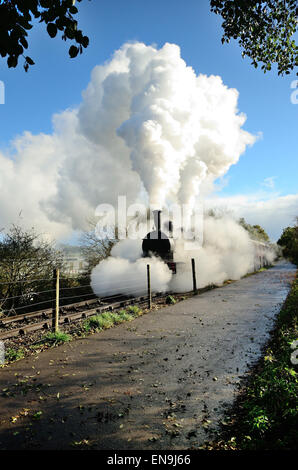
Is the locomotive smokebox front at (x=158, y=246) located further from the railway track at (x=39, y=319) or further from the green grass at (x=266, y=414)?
the green grass at (x=266, y=414)

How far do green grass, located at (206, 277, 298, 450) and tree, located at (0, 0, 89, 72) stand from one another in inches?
159

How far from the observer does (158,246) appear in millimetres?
13352

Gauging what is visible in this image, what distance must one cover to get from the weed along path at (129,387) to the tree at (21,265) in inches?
291

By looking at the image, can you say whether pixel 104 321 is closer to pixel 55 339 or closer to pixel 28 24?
pixel 55 339

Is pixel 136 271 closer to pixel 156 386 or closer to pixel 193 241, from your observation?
pixel 193 241

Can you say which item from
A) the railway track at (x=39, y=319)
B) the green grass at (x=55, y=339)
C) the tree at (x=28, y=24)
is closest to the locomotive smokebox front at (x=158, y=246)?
the railway track at (x=39, y=319)

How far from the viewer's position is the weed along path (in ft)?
8.10

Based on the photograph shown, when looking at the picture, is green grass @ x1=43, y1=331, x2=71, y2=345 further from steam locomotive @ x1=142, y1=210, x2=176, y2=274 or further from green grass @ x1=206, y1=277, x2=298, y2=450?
steam locomotive @ x1=142, y1=210, x2=176, y2=274

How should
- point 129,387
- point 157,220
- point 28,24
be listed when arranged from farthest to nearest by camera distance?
point 157,220
point 129,387
point 28,24

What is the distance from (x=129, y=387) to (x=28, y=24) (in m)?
4.13

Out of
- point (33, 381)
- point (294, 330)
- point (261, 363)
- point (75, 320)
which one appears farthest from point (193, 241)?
point (33, 381)

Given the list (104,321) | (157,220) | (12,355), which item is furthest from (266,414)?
(157,220)
